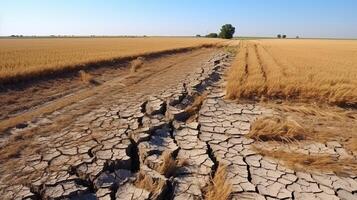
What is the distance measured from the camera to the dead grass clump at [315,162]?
3934 mm

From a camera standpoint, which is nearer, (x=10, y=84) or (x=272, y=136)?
(x=272, y=136)

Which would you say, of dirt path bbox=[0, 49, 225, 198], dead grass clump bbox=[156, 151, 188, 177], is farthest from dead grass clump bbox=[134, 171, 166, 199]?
dirt path bbox=[0, 49, 225, 198]

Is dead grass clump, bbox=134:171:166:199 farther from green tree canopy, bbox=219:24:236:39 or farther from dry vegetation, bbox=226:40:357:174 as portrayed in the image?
green tree canopy, bbox=219:24:236:39

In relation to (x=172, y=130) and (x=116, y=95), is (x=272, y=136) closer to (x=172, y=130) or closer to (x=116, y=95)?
(x=172, y=130)

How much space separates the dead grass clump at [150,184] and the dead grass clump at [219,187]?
0.48m

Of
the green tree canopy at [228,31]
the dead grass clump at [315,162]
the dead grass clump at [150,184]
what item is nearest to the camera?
the dead grass clump at [150,184]

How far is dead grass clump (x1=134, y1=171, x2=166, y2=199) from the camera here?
11.0 feet

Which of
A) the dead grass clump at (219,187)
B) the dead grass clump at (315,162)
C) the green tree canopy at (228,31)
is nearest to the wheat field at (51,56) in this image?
the dead grass clump at (219,187)

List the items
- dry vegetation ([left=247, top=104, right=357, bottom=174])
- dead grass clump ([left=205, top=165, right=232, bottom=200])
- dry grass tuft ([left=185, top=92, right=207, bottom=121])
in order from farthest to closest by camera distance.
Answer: dry grass tuft ([left=185, top=92, right=207, bottom=121]) < dry vegetation ([left=247, top=104, right=357, bottom=174]) < dead grass clump ([left=205, top=165, right=232, bottom=200])

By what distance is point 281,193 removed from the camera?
11.1 ft

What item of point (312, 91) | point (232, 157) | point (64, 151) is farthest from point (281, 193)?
point (312, 91)

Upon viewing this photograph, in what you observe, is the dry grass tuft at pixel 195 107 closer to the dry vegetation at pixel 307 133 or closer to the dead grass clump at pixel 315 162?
the dry vegetation at pixel 307 133

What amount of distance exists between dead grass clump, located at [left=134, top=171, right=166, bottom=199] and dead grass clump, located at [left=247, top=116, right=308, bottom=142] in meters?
1.98

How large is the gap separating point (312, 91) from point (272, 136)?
136 inches
